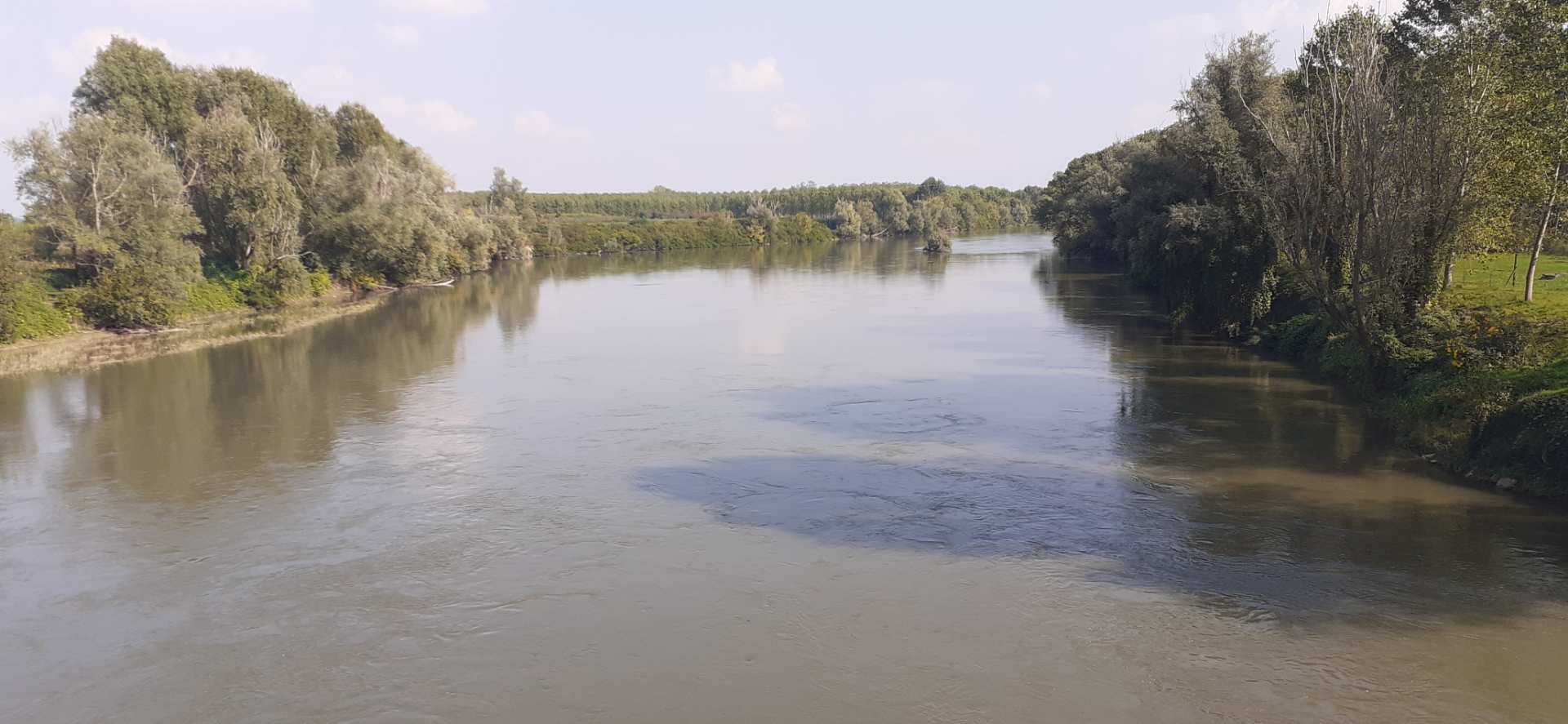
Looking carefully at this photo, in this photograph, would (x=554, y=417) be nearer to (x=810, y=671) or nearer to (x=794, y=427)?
(x=794, y=427)

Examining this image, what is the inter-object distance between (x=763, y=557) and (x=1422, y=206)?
1507 centimetres

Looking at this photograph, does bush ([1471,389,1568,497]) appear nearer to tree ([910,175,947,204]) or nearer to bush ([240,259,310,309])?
bush ([240,259,310,309])

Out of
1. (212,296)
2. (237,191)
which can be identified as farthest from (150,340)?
(237,191)

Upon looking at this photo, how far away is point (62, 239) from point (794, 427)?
97.4 feet

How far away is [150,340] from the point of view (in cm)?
3338

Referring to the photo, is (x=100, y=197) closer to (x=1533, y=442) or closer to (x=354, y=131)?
(x=354, y=131)

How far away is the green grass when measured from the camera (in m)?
19.4

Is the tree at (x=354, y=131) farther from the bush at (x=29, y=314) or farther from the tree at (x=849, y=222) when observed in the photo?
the tree at (x=849, y=222)

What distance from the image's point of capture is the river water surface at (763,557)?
31.8 feet

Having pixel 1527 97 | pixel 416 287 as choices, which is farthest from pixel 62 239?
pixel 1527 97

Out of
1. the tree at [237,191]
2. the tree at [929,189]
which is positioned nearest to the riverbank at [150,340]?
the tree at [237,191]

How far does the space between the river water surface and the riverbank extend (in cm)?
451

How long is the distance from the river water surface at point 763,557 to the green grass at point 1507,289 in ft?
12.7

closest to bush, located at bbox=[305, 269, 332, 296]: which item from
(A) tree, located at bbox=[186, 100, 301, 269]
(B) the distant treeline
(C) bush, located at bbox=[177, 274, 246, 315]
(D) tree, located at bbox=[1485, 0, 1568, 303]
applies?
(A) tree, located at bbox=[186, 100, 301, 269]
